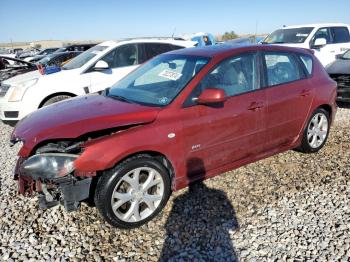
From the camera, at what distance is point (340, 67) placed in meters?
7.78

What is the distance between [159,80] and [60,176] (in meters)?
1.62

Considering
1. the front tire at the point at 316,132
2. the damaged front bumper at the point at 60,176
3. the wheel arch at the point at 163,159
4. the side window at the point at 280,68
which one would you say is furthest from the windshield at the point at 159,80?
the front tire at the point at 316,132

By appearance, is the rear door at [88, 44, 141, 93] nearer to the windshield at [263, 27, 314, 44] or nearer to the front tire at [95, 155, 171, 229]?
the front tire at [95, 155, 171, 229]

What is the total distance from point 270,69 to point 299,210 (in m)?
1.72

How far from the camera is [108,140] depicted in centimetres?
300

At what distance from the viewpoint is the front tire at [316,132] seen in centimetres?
471

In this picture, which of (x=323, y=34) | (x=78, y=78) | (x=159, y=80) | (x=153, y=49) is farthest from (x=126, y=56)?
(x=323, y=34)

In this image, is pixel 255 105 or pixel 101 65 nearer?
pixel 255 105

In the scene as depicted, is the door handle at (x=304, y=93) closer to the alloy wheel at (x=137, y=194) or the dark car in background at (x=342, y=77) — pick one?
the alloy wheel at (x=137, y=194)

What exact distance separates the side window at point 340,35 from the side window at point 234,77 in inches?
292

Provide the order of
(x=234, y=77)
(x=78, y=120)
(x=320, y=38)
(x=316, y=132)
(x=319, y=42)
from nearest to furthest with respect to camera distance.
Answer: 1. (x=78, y=120)
2. (x=234, y=77)
3. (x=316, y=132)
4. (x=319, y=42)
5. (x=320, y=38)

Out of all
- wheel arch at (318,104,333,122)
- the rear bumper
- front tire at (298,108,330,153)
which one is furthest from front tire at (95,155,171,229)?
the rear bumper

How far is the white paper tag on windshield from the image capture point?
375cm

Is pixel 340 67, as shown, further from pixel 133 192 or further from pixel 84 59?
pixel 133 192
